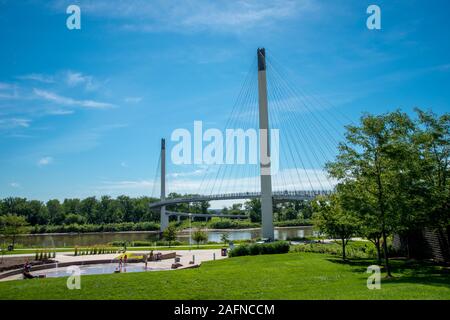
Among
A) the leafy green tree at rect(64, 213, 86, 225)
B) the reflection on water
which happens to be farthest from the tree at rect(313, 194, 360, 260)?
the leafy green tree at rect(64, 213, 86, 225)

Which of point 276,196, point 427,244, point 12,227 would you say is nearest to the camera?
point 427,244

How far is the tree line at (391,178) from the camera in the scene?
1479 centimetres

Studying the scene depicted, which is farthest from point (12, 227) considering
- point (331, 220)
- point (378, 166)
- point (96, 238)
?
point (378, 166)

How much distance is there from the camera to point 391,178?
15.1 m

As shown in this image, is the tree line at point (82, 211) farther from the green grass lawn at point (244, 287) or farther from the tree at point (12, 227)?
the green grass lawn at point (244, 287)

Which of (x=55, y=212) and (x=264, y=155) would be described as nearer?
(x=264, y=155)

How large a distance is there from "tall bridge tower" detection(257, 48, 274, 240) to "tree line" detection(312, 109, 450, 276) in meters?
20.0

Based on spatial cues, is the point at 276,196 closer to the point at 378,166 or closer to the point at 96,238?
the point at 96,238

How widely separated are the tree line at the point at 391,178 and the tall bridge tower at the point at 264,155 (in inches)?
786

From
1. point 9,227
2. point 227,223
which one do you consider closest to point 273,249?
point 9,227

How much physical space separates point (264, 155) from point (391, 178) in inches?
858

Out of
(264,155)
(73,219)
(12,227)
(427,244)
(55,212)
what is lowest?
(73,219)
